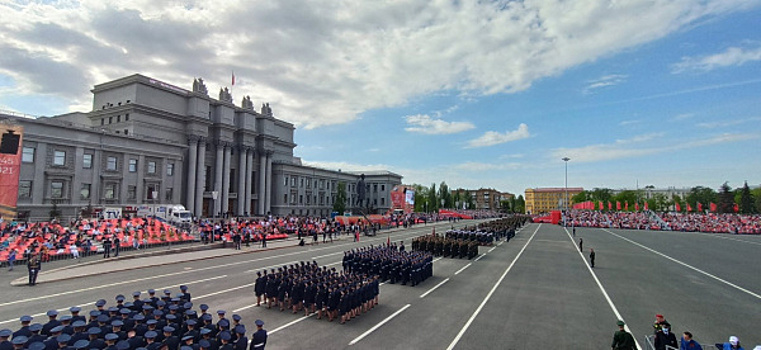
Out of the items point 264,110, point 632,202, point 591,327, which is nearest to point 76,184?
point 264,110

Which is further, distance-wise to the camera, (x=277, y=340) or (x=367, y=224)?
(x=367, y=224)

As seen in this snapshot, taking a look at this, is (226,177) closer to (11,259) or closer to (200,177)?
(200,177)

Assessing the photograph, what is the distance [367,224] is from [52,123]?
1544 inches

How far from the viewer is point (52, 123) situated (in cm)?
3919

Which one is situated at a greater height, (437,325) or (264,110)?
(264,110)

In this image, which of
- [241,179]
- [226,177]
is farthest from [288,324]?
[241,179]

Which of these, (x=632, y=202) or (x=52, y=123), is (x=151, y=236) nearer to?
(x=52, y=123)

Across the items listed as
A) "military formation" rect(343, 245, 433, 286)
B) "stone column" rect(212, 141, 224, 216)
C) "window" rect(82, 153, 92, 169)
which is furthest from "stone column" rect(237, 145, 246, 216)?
"military formation" rect(343, 245, 433, 286)

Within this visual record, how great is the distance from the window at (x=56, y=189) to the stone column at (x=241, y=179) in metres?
28.5

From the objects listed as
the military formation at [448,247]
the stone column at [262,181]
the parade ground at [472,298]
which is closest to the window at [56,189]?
the parade ground at [472,298]

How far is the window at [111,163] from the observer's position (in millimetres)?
44822

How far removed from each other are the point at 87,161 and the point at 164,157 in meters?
10.0

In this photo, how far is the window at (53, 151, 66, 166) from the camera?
39359 mm

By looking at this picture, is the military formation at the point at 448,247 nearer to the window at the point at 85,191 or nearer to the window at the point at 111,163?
the window at the point at 85,191
